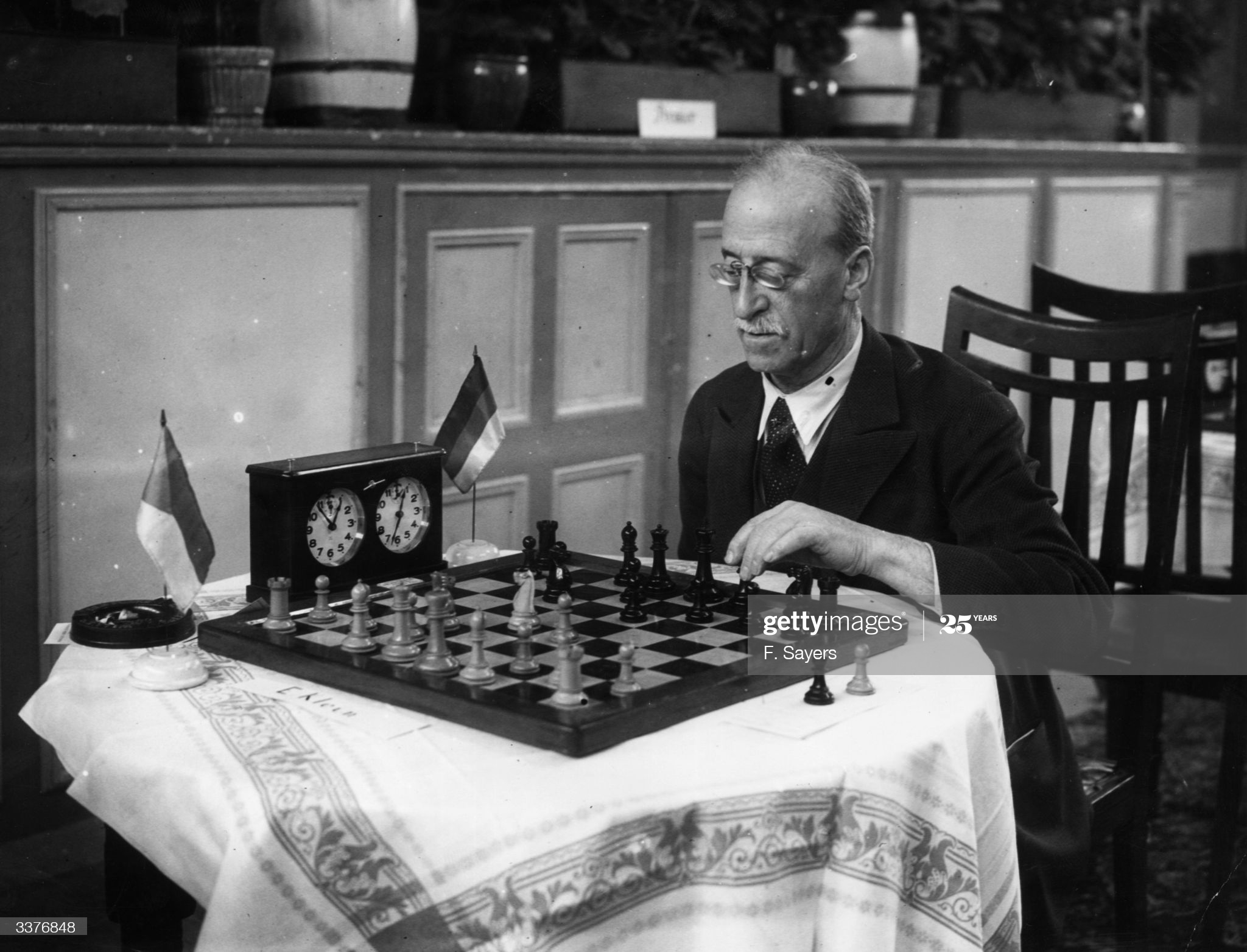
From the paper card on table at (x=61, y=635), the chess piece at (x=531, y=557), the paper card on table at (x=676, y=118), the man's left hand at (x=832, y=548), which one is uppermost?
Result: the paper card on table at (x=676, y=118)

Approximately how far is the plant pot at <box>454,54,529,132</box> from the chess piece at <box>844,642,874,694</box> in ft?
7.70

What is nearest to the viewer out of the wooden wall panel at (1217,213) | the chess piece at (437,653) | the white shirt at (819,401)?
the chess piece at (437,653)

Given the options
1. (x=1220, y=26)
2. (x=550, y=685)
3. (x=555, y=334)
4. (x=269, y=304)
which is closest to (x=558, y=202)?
(x=555, y=334)

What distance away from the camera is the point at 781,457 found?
2482 mm

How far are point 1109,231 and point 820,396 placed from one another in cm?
396

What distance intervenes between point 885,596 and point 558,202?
204 cm

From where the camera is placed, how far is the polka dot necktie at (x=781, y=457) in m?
2.47

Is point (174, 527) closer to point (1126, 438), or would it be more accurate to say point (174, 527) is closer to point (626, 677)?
point (626, 677)

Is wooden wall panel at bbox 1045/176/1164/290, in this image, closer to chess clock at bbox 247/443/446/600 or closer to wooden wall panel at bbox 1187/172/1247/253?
wooden wall panel at bbox 1187/172/1247/253

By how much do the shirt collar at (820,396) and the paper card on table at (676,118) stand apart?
179 centimetres

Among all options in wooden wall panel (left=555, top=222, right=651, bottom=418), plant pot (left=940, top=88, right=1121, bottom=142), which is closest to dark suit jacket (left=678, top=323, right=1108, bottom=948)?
wooden wall panel (left=555, top=222, right=651, bottom=418)

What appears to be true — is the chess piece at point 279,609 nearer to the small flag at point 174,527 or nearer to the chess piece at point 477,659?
the small flag at point 174,527

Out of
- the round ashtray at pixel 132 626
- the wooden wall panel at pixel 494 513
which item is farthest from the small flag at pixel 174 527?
the wooden wall panel at pixel 494 513

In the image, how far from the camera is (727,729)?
5.35ft
